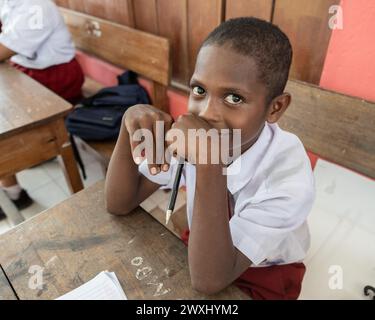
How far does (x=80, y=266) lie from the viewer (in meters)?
0.75

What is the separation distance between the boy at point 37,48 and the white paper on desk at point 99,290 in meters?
1.92

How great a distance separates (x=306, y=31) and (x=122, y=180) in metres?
1.06

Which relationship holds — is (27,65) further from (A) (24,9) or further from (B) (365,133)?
(B) (365,133)

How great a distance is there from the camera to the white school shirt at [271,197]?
29.5 inches

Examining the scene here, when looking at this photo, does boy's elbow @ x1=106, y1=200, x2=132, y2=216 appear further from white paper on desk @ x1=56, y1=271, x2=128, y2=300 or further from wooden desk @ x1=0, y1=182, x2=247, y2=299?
white paper on desk @ x1=56, y1=271, x2=128, y2=300

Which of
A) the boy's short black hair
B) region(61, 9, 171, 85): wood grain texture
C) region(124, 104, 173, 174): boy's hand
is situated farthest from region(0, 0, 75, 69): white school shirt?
the boy's short black hair

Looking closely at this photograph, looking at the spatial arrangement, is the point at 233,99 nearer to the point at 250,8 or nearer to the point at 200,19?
the point at 250,8

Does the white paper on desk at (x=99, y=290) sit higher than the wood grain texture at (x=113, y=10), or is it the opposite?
the white paper on desk at (x=99, y=290)

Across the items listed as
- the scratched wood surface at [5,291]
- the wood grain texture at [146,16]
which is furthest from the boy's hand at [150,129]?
the wood grain texture at [146,16]

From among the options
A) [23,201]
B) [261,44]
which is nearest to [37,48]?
[23,201]

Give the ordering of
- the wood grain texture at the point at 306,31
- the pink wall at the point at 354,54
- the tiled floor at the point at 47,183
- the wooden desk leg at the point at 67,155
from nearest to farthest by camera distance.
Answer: the pink wall at the point at 354,54 < the wood grain texture at the point at 306,31 < the wooden desk leg at the point at 67,155 < the tiled floor at the point at 47,183

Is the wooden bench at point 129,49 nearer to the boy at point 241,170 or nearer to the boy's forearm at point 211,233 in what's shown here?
the boy at point 241,170

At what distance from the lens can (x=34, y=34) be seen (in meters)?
2.17

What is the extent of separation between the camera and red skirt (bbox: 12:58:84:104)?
2.30 meters
